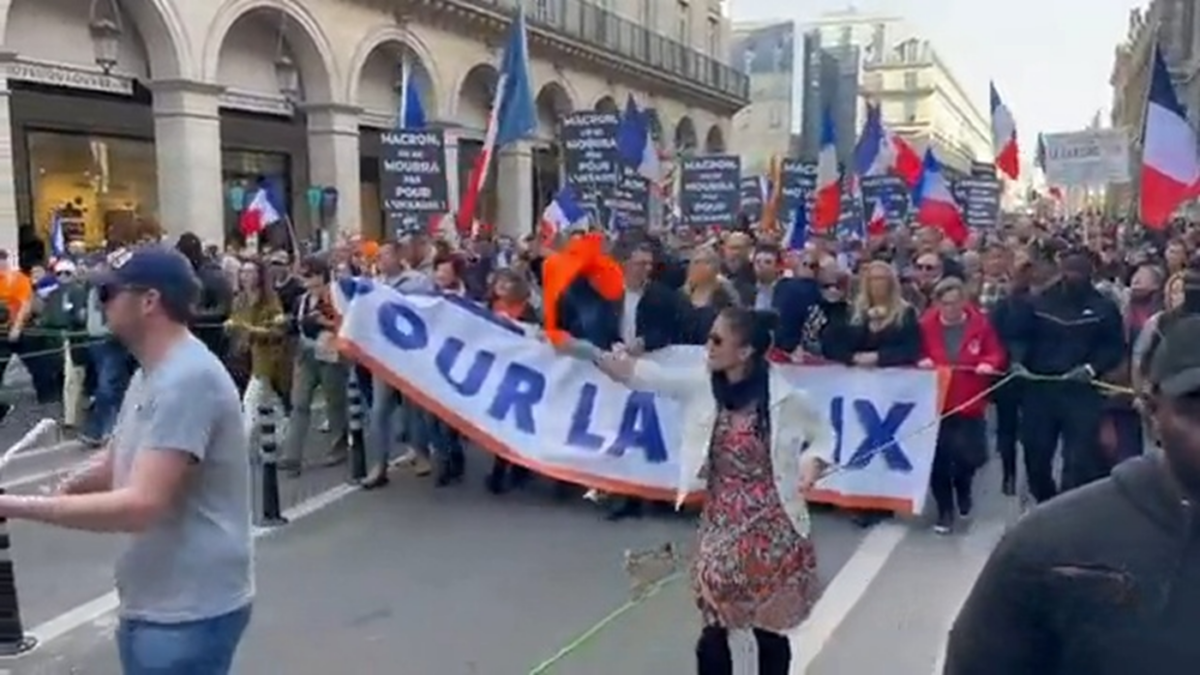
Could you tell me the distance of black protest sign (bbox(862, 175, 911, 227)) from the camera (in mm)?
23516

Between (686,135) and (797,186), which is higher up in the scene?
(686,135)

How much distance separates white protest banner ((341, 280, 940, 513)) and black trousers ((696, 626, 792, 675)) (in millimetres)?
3956

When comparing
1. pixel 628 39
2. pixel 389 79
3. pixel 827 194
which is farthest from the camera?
pixel 628 39

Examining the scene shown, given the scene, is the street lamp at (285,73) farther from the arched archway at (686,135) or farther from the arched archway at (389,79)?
the arched archway at (686,135)

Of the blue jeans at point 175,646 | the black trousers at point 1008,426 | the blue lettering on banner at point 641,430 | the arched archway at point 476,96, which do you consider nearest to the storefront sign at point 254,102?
the arched archway at point 476,96

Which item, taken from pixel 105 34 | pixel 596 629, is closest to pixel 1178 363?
pixel 596 629

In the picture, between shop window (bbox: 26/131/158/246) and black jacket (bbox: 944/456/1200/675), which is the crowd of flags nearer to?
shop window (bbox: 26/131/158/246)

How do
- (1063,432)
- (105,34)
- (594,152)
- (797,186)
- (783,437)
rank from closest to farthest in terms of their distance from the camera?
1. (783,437)
2. (1063,432)
3. (594,152)
4. (105,34)
5. (797,186)

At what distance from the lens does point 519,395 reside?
31.3 feet

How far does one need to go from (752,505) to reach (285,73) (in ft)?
68.9

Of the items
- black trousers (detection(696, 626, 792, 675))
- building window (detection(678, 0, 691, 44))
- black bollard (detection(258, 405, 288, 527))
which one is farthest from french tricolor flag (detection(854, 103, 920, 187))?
building window (detection(678, 0, 691, 44))

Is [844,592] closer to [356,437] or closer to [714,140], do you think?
[356,437]

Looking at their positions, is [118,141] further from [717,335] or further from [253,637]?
[717,335]

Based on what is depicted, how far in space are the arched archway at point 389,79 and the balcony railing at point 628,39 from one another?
251 centimetres
